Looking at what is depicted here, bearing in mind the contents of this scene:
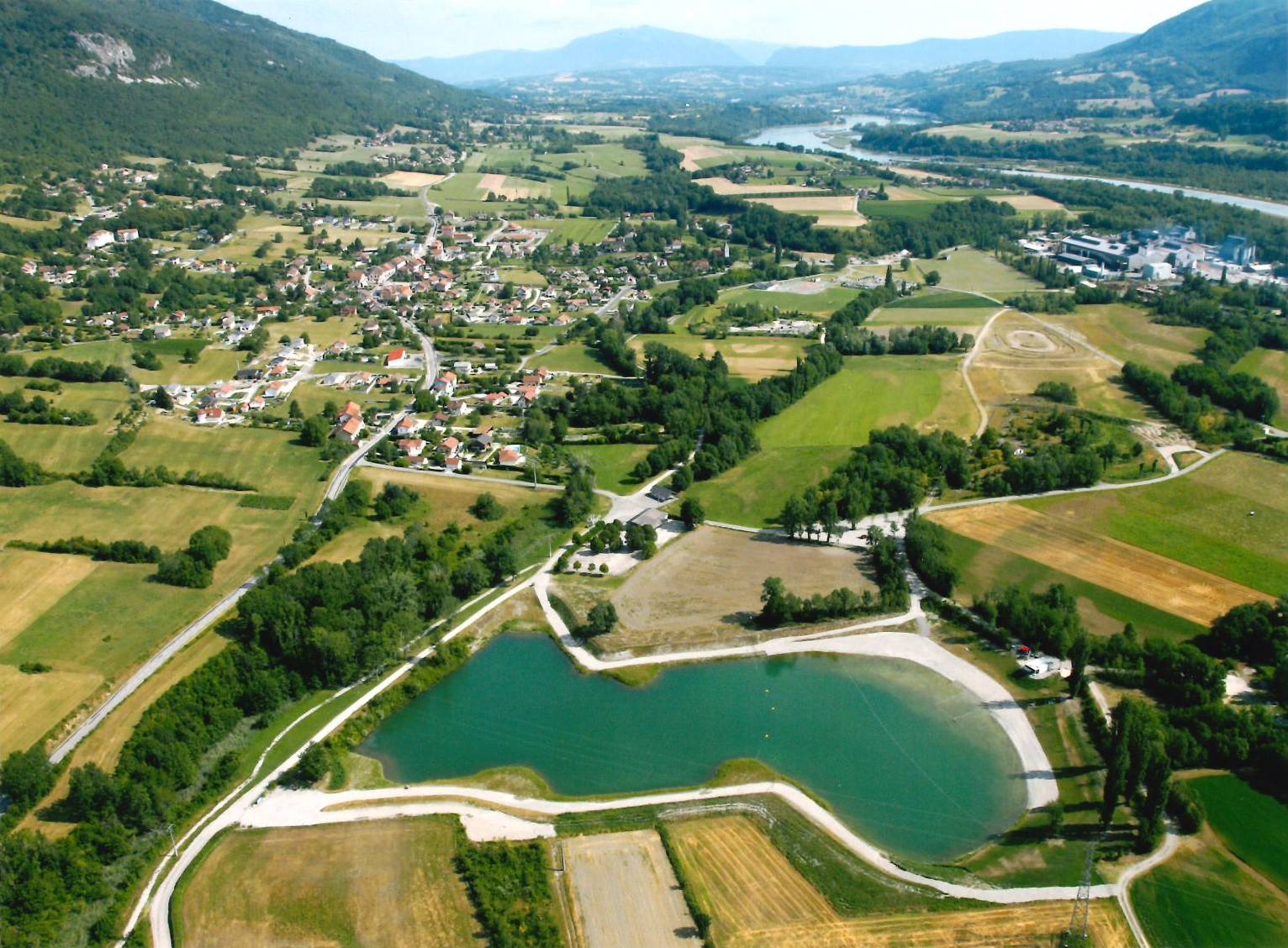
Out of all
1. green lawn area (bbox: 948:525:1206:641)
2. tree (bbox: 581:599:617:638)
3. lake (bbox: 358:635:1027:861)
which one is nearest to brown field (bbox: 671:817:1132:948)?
lake (bbox: 358:635:1027:861)

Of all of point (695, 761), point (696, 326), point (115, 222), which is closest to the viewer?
point (695, 761)

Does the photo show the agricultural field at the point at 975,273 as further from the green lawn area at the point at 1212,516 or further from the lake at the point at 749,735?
the lake at the point at 749,735

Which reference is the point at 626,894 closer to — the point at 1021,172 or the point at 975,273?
the point at 975,273

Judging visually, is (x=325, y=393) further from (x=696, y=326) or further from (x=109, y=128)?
(x=109, y=128)

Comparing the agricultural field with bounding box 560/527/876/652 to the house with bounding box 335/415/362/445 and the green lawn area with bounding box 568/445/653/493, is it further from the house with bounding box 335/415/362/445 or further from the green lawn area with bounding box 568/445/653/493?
the house with bounding box 335/415/362/445

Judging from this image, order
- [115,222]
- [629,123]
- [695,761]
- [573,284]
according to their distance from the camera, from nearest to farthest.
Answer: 1. [695,761]
2. [573,284]
3. [115,222]
4. [629,123]

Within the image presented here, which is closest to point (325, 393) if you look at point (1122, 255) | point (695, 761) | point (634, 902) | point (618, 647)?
point (618, 647)

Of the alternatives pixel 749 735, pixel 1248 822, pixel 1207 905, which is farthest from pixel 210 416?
pixel 1248 822
